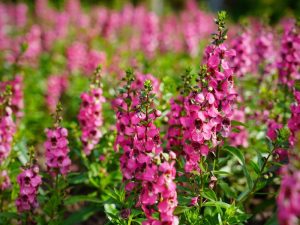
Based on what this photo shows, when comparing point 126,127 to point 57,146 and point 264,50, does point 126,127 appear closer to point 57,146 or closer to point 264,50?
point 57,146

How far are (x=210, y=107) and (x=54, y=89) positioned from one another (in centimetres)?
547

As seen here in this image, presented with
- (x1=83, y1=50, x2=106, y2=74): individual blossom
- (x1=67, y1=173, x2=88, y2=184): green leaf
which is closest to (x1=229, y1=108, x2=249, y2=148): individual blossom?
(x1=67, y1=173, x2=88, y2=184): green leaf

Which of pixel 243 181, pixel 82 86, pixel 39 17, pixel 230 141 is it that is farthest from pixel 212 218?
pixel 39 17

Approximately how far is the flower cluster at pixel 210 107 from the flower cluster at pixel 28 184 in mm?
1338

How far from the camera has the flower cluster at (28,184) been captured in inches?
169

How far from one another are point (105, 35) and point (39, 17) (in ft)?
14.8

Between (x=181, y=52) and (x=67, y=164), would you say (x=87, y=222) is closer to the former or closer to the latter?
(x=67, y=164)

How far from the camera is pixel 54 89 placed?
28.9 feet

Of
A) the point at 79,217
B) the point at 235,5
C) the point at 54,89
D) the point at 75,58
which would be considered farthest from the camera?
the point at 235,5

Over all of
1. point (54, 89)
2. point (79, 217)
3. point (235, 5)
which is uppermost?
point (235, 5)

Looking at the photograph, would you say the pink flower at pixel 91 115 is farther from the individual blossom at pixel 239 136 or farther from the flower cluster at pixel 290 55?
the flower cluster at pixel 290 55

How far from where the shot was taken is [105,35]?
12.0m

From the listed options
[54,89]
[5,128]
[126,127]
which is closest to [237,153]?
[126,127]

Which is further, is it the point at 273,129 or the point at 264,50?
the point at 264,50
